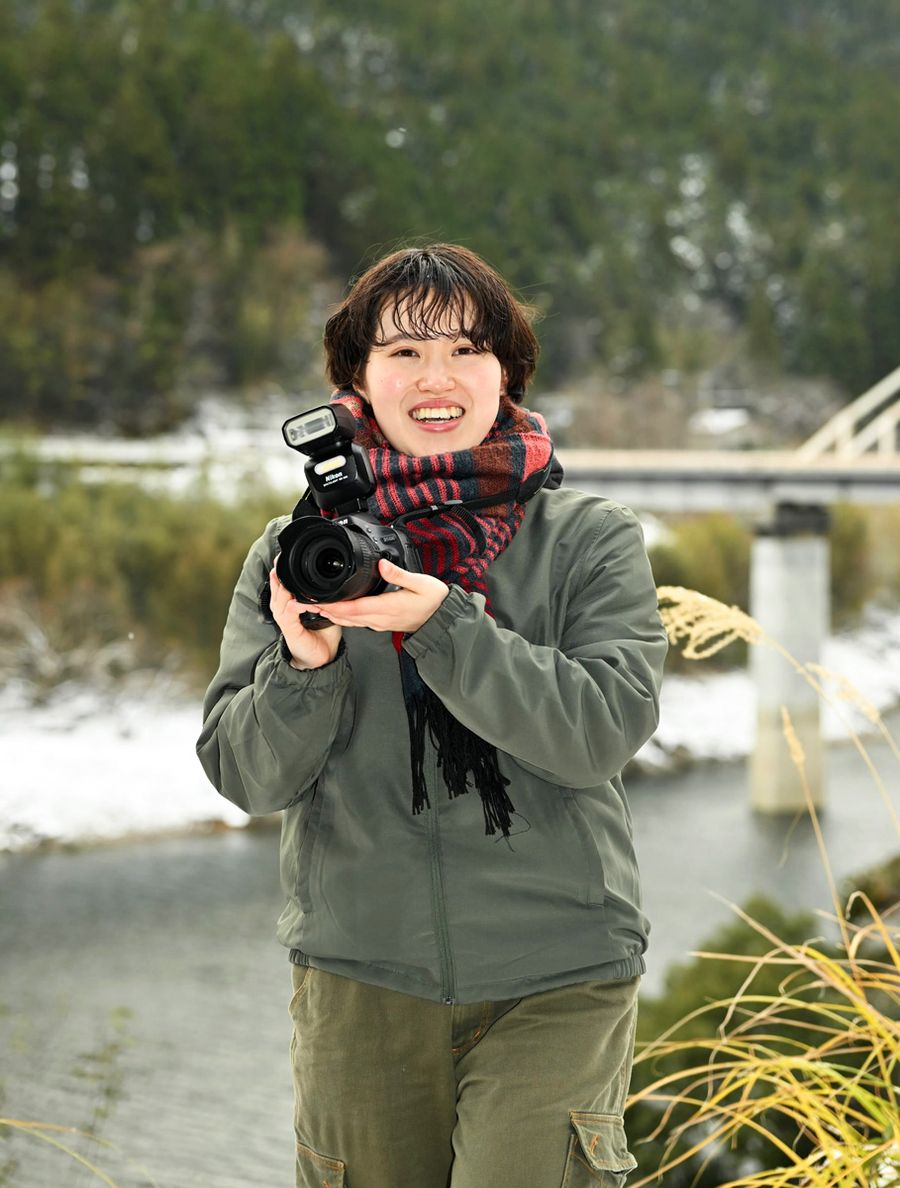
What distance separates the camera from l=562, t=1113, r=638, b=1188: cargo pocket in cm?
137

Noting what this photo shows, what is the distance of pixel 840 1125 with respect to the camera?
5.48 feet

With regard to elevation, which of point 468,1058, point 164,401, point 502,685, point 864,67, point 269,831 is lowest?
point 269,831

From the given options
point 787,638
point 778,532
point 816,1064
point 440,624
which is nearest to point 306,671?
point 440,624

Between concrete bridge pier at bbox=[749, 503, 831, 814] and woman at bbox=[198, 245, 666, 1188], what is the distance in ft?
56.4

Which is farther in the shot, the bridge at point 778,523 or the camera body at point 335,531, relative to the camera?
the bridge at point 778,523

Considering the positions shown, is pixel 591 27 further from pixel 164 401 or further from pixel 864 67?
pixel 164 401

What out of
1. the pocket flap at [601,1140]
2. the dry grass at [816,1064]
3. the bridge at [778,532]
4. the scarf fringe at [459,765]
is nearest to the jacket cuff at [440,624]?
the scarf fringe at [459,765]

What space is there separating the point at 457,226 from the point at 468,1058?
4862 centimetres

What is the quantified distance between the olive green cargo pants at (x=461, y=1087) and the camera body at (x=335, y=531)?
40cm

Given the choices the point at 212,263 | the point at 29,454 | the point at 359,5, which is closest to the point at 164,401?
the point at 212,263

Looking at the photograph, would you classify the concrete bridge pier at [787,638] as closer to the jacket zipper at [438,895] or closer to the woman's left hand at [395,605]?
the jacket zipper at [438,895]

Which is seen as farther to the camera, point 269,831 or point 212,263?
point 212,263

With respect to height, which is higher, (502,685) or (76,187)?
(76,187)

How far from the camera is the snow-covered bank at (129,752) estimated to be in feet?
57.2
